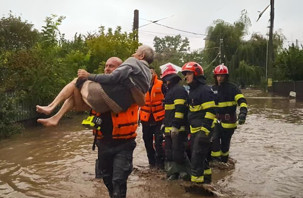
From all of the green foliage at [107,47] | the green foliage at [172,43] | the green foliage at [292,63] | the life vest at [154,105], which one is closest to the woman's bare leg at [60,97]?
the life vest at [154,105]

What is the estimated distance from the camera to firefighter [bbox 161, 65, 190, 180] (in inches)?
248

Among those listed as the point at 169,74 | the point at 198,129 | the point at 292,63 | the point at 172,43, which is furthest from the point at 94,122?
the point at 172,43

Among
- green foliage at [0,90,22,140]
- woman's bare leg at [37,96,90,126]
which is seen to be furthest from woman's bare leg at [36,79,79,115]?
green foliage at [0,90,22,140]

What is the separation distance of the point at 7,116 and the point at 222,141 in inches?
262

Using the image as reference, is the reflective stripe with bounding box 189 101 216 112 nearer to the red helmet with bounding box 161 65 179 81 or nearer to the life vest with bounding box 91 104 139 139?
the red helmet with bounding box 161 65 179 81

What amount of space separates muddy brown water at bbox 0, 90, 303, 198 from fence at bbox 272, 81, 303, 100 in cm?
1573

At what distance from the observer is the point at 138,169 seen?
7.29m

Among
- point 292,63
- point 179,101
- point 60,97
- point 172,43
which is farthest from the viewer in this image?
point 172,43

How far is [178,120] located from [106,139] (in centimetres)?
219

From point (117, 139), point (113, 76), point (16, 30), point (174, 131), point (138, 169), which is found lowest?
point (138, 169)

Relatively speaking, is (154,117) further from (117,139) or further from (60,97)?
(60,97)

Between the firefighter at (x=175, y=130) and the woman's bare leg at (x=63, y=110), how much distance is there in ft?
7.95

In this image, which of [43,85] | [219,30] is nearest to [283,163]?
[43,85]

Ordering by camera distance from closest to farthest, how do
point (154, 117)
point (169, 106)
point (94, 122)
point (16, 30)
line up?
1. point (94, 122)
2. point (169, 106)
3. point (154, 117)
4. point (16, 30)
